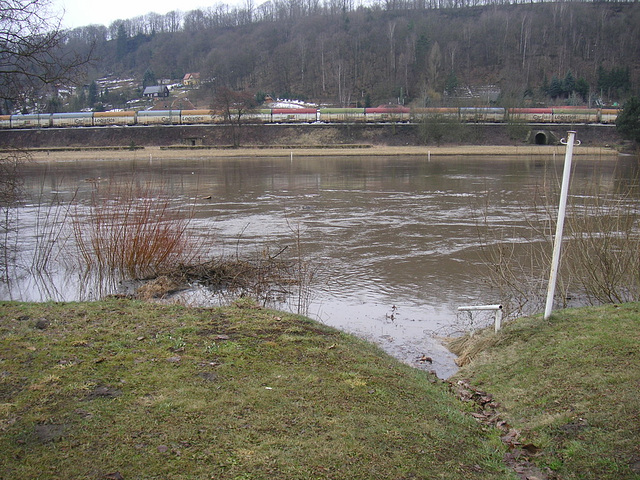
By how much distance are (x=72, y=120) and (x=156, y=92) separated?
195ft

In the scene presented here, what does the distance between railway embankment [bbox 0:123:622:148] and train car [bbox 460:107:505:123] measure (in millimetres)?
1960

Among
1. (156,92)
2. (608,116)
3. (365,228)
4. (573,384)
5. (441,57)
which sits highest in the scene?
(441,57)

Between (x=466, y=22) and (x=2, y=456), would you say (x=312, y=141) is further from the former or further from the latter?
(x=466, y=22)

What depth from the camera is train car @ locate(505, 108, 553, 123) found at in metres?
81.4

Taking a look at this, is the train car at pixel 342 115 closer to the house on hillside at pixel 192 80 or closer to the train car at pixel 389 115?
the train car at pixel 389 115

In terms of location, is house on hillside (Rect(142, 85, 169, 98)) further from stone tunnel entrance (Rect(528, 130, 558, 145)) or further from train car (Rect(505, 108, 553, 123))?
stone tunnel entrance (Rect(528, 130, 558, 145))

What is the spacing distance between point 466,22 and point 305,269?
173212mm

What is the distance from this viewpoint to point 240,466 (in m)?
4.55

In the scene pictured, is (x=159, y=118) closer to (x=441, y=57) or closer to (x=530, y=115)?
(x=530, y=115)

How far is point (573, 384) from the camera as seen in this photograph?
22.1ft

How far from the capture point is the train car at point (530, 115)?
81.4m

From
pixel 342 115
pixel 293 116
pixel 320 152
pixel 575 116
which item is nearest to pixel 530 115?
pixel 575 116

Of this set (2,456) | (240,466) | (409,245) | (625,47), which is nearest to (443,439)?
(240,466)

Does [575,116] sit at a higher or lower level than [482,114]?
lower
